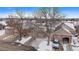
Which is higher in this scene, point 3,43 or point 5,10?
point 5,10

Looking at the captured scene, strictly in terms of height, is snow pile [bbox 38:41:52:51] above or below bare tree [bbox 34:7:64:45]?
below

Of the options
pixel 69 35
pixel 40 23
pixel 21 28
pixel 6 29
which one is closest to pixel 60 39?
pixel 69 35

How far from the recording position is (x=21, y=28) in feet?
6.38

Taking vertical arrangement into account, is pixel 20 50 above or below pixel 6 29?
below

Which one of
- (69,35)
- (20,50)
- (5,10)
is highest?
(5,10)

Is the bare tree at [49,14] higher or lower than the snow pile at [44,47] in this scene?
higher

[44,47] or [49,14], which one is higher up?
[49,14]

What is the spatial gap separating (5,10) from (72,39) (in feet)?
2.13

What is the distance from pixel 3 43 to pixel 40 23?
376mm

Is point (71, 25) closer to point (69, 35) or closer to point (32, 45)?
point (69, 35)
